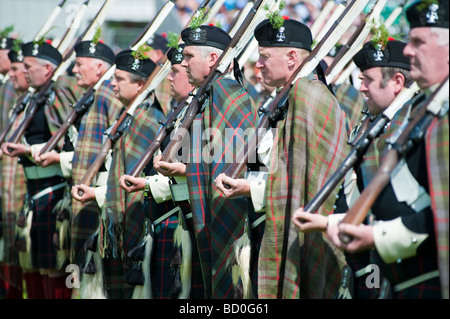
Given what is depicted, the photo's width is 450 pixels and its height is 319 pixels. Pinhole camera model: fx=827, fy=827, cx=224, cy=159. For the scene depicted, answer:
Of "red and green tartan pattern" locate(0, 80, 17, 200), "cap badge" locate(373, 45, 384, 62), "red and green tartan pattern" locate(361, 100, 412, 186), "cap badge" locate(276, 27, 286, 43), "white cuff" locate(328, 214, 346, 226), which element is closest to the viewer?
"white cuff" locate(328, 214, 346, 226)

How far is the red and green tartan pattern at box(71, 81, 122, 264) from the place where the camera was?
7.30m

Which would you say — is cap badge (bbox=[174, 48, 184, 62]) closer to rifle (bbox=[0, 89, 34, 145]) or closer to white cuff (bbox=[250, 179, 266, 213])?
white cuff (bbox=[250, 179, 266, 213])

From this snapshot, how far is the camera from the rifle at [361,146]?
13.2 feet

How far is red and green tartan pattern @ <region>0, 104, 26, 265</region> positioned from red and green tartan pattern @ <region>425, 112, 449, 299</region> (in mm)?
6265

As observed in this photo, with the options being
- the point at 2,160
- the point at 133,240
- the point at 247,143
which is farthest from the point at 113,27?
the point at 247,143

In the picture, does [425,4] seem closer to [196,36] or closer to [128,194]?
[196,36]

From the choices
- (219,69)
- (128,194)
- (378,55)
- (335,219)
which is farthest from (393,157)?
(128,194)

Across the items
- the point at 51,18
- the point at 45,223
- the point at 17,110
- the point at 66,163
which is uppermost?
the point at 51,18

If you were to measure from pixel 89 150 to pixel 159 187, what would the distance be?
4.56ft

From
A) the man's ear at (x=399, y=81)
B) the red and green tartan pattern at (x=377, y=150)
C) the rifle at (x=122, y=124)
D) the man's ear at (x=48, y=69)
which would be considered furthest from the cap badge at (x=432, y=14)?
the man's ear at (x=48, y=69)

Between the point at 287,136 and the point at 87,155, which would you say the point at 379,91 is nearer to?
the point at 287,136

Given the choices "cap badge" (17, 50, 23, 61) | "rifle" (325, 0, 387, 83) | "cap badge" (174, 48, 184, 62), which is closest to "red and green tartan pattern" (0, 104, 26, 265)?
"cap badge" (17, 50, 23, 61)

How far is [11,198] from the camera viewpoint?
903 centimetres

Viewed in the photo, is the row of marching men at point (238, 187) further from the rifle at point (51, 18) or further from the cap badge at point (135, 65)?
the rifle at point (51, 18)
